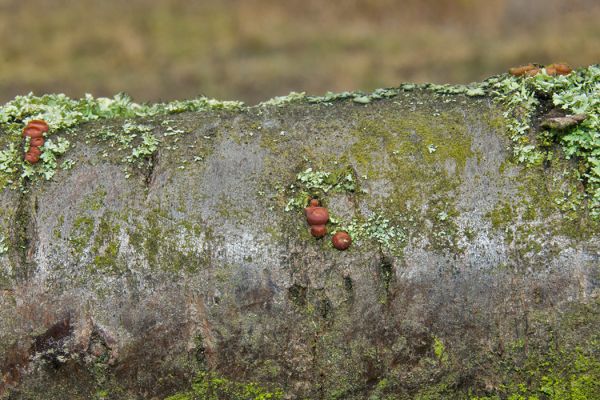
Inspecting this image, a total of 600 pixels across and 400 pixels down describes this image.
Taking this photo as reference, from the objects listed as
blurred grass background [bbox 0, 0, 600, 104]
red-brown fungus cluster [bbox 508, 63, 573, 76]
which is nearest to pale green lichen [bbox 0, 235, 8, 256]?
red-brown fungus cluster [bbox 508, 63, 573, 76]

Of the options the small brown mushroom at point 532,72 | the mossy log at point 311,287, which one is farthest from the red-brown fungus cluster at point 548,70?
the mossy log at point 311,287

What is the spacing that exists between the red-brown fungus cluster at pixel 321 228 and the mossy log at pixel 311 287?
1.2 inches

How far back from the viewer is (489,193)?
2021 mm

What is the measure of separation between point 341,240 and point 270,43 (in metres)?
5.04

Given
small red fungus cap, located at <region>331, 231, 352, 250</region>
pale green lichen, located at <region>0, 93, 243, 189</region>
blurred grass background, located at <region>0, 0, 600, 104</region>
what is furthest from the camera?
blurred grass background, located at <region>0, 0, 600, 104</region>

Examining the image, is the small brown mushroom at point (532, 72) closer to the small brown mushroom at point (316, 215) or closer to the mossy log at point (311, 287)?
the mossy log at point (311, 287)

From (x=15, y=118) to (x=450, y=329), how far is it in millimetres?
1638

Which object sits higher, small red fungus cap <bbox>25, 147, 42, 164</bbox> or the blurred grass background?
the blurred grass background

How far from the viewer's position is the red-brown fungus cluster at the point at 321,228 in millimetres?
1984

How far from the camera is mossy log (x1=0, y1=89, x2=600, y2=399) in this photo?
6.55ft

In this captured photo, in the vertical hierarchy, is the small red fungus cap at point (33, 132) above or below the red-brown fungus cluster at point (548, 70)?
below

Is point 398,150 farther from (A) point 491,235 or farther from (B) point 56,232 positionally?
(B) point 56,232

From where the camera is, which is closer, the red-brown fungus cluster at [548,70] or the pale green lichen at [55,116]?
the pale green lichen at [55,116]

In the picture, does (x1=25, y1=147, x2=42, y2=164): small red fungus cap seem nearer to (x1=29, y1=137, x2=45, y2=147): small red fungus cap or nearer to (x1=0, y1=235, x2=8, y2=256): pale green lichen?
(x1=29, y1=137, x2=45, y2=147): small red fungus cap
